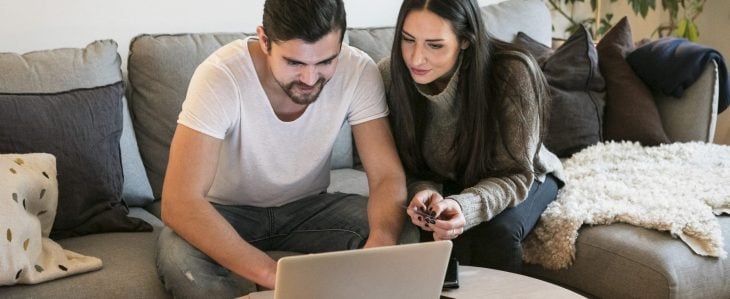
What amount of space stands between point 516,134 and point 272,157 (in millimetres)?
568

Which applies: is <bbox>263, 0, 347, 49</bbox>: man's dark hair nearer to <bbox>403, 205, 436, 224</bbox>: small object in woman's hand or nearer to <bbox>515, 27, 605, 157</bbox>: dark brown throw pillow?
<bbox>403, 205, 436, 224</bbox>: small object in woman's hand

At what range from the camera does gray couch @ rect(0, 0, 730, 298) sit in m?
1.63

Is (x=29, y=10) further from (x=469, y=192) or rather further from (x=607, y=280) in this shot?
(x=607, y=280)

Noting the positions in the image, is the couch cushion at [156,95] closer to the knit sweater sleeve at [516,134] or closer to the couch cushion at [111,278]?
the couch cushion at [111,278]

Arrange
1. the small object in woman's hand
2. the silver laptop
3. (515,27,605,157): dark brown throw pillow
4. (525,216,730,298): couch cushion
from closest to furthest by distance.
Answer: the silver laptop, the small object in woman's hand, (525,216,730,298): couch cushion, (515,27,605,157): dark brown throw pillow

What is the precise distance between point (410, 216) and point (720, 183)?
945mm

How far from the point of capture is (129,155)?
2.08 m

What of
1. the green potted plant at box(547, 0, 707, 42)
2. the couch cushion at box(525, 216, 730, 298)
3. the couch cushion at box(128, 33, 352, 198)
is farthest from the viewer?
the green potted plant at box(547, 0, 707, 42)

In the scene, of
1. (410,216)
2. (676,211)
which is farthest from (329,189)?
(676,211)

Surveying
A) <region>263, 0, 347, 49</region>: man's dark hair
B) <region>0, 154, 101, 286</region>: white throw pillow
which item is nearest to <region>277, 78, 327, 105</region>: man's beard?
<region>263, 0, 347, 49</region>: man's dark hair

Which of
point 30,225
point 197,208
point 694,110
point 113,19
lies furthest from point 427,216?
point 694,110

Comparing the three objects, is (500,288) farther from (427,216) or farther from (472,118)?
(472,118)

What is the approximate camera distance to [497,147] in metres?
1.91

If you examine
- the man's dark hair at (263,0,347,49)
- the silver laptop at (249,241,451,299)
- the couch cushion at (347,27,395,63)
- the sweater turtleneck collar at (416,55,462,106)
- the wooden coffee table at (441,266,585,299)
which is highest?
the man's dark hair at (263,0,347,49)
